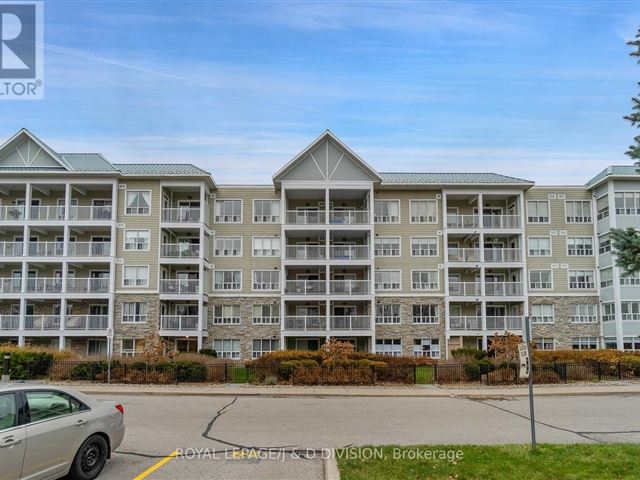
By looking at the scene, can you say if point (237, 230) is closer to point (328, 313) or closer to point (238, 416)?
point (328, 313)

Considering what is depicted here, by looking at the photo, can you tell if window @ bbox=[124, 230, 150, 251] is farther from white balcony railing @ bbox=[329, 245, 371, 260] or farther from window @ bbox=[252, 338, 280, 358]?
white balcony railing @ bbox=[329, 245, 371, 260]

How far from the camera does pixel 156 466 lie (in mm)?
9133

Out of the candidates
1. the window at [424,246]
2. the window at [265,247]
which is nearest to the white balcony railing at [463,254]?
the window at [424,246]

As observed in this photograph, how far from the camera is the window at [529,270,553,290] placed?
140 ft

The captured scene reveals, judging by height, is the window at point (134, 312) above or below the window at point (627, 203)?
below

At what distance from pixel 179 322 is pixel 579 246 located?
31141 millimetres

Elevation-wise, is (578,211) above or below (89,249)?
above

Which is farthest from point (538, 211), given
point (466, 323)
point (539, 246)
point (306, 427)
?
point (306, 427)

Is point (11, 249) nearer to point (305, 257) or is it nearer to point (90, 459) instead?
point (305, 257)

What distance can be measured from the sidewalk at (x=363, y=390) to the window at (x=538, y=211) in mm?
21806

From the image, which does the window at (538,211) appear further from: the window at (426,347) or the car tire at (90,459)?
the car tire at (90,459)

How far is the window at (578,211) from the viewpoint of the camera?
43.6 metres

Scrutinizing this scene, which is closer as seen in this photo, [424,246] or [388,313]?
[388,313]

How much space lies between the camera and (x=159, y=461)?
9.50m
